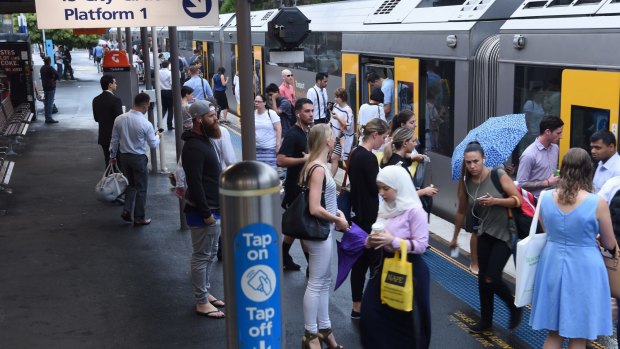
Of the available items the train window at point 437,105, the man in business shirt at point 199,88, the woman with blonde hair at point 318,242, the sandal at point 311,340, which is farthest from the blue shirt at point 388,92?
the sandal at point 311,340

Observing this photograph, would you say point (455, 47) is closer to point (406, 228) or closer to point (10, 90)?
point (406, 228)

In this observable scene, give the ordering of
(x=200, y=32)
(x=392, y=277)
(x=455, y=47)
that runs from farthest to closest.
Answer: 1. (x=200, y=32)
2. (x=455, y=47)
3. (x=392, y=277)

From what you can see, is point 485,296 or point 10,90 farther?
point 10,90

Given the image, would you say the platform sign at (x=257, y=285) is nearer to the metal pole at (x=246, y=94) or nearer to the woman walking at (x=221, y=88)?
the metal pole at (x=246, y=94)

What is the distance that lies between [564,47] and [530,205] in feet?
7.31

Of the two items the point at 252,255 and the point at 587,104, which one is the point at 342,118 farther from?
the point at 252,255

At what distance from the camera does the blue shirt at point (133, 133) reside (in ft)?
32.2

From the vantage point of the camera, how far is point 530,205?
6.36 metres

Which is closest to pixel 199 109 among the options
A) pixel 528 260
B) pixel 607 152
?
pixel 528 260

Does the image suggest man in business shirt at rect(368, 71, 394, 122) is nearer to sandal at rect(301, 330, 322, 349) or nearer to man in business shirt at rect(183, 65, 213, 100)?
man in business shirt at rect(183, 65, 213, 100)

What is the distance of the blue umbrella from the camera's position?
668 cm

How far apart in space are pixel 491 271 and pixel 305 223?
5.08 ft

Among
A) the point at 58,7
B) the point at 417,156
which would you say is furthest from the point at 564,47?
the point at 58,7

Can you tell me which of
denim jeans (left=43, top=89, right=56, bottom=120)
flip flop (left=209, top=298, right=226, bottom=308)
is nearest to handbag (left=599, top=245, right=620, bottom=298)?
flip flop (left=209, top=298, right=226, bottom=308)
